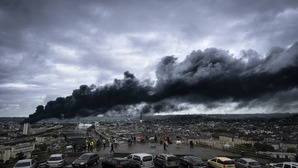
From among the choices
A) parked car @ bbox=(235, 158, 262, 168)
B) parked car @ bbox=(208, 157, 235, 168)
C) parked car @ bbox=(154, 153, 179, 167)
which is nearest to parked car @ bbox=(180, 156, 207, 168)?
parked car @ bbox=(154, 153, 179, 167)

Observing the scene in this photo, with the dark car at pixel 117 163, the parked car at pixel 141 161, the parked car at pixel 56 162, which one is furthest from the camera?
the parked car at pixel 56 162

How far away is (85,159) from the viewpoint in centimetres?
2141

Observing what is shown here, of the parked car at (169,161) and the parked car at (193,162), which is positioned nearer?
the parked car at (193,162)

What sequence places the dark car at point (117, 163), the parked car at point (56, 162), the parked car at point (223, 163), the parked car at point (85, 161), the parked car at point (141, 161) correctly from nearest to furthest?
1. the dark car at point (117, 163)
2. the parked car at point (223, 163)
3. the parked car at point (141, 161)
4. the parked car at point (85, 161)
5. the parked car at point (56, 162)

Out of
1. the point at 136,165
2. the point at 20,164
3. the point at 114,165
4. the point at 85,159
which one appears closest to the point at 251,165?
the point at 136,165

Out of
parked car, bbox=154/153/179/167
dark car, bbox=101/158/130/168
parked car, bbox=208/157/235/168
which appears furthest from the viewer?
parked car, bbox=154/153/179/167

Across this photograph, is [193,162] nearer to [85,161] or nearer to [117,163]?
[117,163]

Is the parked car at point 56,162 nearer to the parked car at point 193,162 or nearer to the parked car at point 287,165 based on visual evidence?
the parked car at point 193,162

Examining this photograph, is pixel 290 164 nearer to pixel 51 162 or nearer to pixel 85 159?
pixel 85 159

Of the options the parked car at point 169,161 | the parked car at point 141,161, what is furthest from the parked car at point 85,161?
the parked car at point 169,161

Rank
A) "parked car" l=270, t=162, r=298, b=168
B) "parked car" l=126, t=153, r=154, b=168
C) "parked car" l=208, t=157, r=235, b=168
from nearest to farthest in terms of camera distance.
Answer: "parked car" l=270, t=162, r=298, b=168
"parked car" l=208, t=157, r=235, b=168
"parked car" l=126, t=153, r=154, b=168

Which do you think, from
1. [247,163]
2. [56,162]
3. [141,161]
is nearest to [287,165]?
[247,163]

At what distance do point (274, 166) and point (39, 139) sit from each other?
135635 millimetres

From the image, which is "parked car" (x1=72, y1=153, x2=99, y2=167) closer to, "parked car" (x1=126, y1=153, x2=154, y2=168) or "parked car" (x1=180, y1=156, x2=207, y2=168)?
"parked car" (x1=126, y1=153, x2=154, y2=168)
